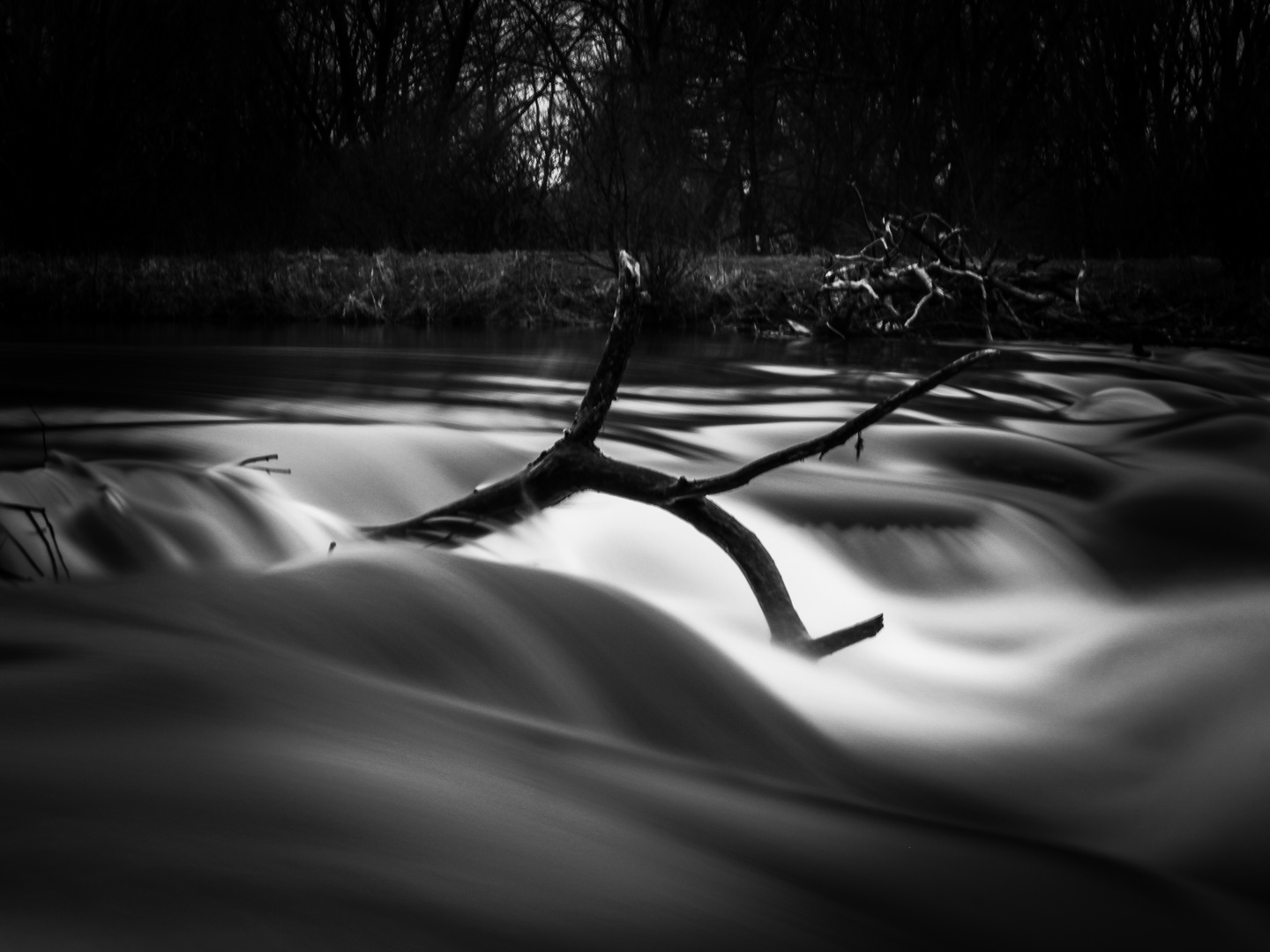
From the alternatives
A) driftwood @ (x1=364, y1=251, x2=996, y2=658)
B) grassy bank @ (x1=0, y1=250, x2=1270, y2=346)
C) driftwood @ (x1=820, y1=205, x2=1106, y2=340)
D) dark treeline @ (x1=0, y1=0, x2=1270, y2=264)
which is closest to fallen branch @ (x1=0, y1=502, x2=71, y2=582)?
driftwood @ (x1=364, y1=251, x2=996, y2=658)

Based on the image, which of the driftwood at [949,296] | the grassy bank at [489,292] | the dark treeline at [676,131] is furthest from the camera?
the dark treeline at [676,131]

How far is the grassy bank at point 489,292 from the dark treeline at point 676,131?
2.30ft

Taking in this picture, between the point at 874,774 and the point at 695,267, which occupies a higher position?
the point at 695,267

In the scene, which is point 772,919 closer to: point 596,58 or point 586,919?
point 586,919

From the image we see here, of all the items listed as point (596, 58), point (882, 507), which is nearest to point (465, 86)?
point (596, 58)

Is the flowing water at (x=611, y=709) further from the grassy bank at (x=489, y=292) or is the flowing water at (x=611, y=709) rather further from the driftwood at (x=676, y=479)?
the grassy bank at (x=489, y=292)

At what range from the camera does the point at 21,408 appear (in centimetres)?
432

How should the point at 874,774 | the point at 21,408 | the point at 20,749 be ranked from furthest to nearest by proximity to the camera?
1. the point at 21,408
2. the point at 874,774
3. the point at 20,749

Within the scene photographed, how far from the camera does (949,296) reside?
8633 millimetres

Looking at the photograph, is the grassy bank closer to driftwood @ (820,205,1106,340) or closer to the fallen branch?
driftwood @ (820,205,1106,340)


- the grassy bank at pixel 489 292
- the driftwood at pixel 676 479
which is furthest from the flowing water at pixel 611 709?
the grassy bank at pixel 489 292

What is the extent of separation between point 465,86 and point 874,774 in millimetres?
20330

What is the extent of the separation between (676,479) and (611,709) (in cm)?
35

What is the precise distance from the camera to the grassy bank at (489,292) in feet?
32.4
